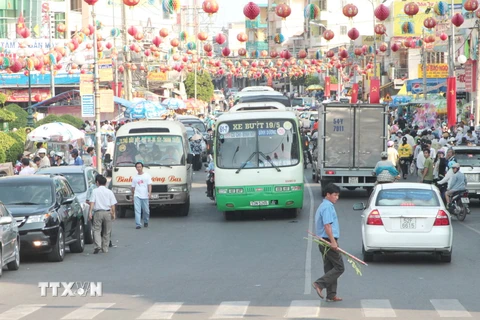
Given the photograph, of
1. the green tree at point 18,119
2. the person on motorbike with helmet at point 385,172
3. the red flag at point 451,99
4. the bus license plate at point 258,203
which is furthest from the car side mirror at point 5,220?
the green tree at point 18,119

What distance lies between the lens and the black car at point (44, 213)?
714 inches

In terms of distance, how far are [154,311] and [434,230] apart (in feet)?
19.9

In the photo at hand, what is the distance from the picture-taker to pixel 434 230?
55.2 feet

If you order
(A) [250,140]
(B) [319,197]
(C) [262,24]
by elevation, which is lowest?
(B) [319,197]

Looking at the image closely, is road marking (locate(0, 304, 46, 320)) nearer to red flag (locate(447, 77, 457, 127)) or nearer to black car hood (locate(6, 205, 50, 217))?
black car hood (locate(6, 205, 50, 217))

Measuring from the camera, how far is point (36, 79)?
69500mm

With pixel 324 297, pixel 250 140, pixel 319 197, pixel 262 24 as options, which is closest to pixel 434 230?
pixel 324 297

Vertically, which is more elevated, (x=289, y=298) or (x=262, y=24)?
(x=262, y=24)

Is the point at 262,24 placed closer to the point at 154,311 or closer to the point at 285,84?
the point at 285,84

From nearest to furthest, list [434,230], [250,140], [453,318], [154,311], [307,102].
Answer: [453,318] → [154,311] → [434,230] → [250,140] → [307,102]

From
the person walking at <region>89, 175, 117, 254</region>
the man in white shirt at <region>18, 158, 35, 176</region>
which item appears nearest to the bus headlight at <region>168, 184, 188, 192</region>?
the man in white shirt at <region>18, 158, 35, 176</region>

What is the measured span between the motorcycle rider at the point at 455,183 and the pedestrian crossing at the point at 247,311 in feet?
39.7

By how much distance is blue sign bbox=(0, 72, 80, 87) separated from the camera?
68875 mm

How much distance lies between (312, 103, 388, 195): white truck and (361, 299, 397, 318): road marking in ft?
59.3
